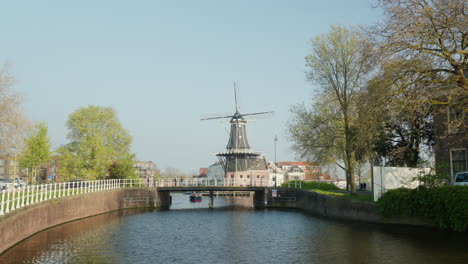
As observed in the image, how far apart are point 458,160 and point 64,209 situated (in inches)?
1118

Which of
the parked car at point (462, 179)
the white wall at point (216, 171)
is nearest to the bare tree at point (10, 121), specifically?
the parked car at point (462, 179)

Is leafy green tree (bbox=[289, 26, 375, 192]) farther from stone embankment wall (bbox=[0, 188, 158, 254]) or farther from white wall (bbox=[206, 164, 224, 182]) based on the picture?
white wall (bbox=[206, 164, 224, 182])

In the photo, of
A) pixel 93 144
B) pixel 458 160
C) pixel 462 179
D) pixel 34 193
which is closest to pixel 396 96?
pixel 462 179

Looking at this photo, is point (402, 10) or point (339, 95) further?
point (339, 95)

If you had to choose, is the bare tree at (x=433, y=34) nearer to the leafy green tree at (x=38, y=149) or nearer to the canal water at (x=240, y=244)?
the canal water at (x=240, y=244)

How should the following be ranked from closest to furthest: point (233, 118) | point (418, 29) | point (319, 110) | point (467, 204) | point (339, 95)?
1. point (418, 29)
2. point (467, 204)
3. point (339, 95)
4. point (319, 110)
5. point (233, 118)

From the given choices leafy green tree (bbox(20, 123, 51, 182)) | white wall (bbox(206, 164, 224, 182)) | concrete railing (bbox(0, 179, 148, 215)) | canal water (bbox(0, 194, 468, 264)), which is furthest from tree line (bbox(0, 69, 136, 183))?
white wall (bbox(206, 164, 224, 182))

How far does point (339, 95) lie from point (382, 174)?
34.8 feet

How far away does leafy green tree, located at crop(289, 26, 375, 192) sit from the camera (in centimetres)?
3581

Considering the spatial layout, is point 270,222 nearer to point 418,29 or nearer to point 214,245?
point 214,245

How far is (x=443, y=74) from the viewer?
69.5 feet

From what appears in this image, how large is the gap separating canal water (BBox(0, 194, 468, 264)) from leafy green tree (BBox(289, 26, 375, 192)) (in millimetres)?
10030

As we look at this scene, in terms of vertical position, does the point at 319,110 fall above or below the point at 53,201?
above

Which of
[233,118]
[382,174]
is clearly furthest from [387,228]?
[233,118]
